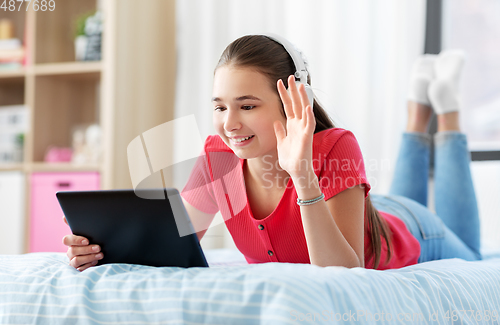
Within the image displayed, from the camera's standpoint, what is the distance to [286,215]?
0.93 m

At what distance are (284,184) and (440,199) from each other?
0.83 m

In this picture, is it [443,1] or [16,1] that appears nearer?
[443,1]

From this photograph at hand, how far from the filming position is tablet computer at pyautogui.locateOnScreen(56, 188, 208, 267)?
0.67 metres

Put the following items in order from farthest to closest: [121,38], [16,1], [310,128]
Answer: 1. [16,1]
2. [121,38]
3. [310,128]

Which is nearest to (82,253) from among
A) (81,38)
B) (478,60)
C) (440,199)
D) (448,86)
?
(440,199)

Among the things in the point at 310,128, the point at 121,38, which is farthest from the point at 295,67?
the point at 121,38

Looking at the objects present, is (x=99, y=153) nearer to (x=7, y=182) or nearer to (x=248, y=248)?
(x=7, y=182)

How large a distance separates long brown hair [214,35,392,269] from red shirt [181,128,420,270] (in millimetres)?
44

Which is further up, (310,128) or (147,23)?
(147,23)

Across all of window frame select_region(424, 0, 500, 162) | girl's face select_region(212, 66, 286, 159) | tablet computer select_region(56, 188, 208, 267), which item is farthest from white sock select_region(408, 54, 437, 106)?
tablet computer select_region(56, 188, 208, 267)

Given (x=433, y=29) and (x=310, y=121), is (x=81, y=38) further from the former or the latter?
(x=310, y=121)

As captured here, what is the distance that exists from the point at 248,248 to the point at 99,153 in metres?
1.30

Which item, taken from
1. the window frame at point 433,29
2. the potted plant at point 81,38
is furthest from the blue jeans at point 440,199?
the potted plant at point 81,38

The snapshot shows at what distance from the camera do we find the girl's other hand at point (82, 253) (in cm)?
76
